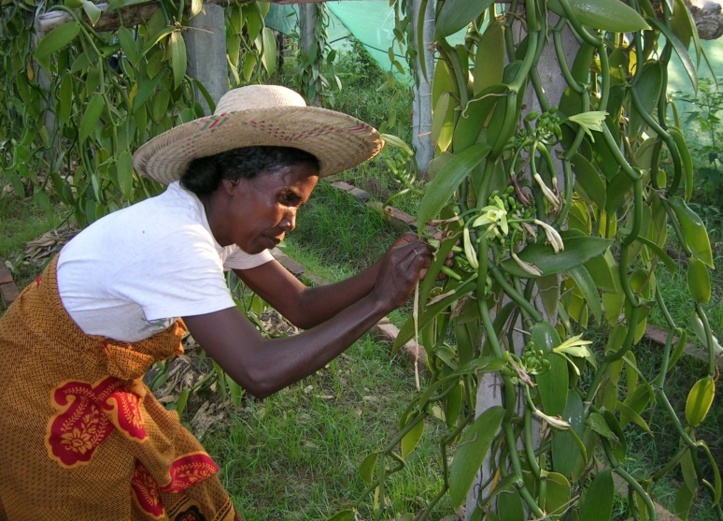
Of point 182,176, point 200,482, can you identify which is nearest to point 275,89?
point 182,176

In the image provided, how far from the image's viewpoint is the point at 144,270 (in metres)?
1.22

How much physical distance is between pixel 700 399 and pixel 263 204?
26.8 inches

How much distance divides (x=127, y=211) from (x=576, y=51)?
703 millimetres

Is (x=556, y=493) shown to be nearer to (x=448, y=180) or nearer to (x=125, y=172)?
(x=448, y=180)

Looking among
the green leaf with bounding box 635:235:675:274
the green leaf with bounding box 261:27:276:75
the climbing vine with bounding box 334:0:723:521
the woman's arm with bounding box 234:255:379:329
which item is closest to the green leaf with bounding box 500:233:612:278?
the climbing vine with bounding box 334:0:723:521

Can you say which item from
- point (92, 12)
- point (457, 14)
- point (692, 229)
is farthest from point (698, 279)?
point (92, 12)

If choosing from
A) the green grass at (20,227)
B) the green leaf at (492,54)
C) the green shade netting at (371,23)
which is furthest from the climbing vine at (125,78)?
the green shade netting at (371,23)

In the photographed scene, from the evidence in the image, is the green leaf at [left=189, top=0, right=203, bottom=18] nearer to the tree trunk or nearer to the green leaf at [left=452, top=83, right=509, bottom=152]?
the green leaf at [left=452, top=83, right=509, bottom=152]

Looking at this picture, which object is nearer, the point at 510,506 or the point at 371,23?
the point at 510,506

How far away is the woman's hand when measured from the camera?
1062mm

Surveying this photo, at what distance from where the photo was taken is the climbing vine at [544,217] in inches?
33.4

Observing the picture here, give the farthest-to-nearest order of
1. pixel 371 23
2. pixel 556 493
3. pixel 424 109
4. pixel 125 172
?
pixel 371 23, pixel 424 109, pixel 125 172, pixel 556 493

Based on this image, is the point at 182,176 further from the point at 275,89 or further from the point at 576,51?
the point at 576,51

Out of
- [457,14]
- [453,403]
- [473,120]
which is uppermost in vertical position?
[457,14]
